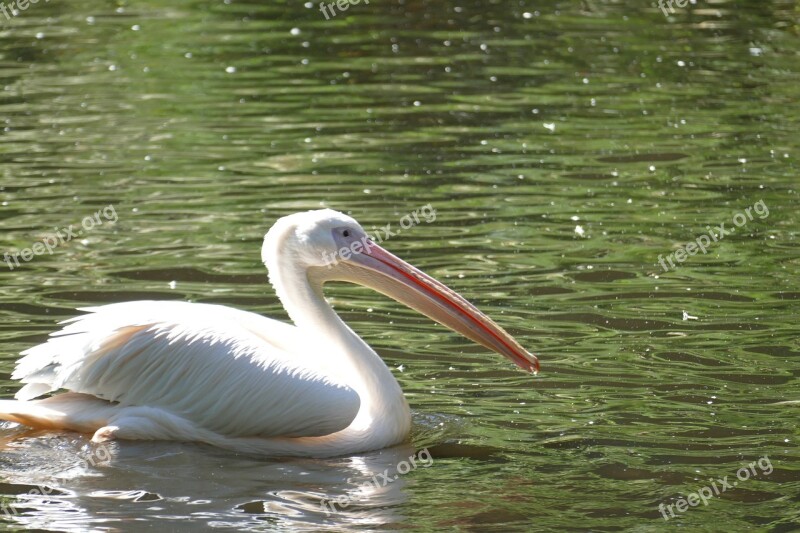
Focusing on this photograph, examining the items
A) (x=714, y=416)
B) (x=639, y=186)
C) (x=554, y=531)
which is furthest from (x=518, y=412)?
(x=639, y=186)

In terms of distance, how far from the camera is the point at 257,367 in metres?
5.58

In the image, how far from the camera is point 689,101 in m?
12.5

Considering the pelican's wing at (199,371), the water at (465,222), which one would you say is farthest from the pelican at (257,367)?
the water at (465,222)

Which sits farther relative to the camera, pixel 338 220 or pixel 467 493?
pixel 338 220

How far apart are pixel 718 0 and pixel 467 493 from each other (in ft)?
47.2

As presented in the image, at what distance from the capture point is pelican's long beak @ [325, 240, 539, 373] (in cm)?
571

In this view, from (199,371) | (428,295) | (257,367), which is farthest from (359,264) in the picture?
(199,371)

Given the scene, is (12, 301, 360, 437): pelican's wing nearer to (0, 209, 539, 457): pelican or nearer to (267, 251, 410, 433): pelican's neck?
(0, 209, 539, 457): pelican

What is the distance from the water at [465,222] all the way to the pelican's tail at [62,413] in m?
0.07

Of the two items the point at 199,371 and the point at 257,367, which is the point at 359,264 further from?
the point at 199,371

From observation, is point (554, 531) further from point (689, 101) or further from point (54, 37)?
point (54, 37)

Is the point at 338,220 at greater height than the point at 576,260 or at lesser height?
greater

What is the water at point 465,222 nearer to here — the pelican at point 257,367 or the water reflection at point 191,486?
the water reflection at point 191,486

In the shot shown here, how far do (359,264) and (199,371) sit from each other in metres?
0.80
